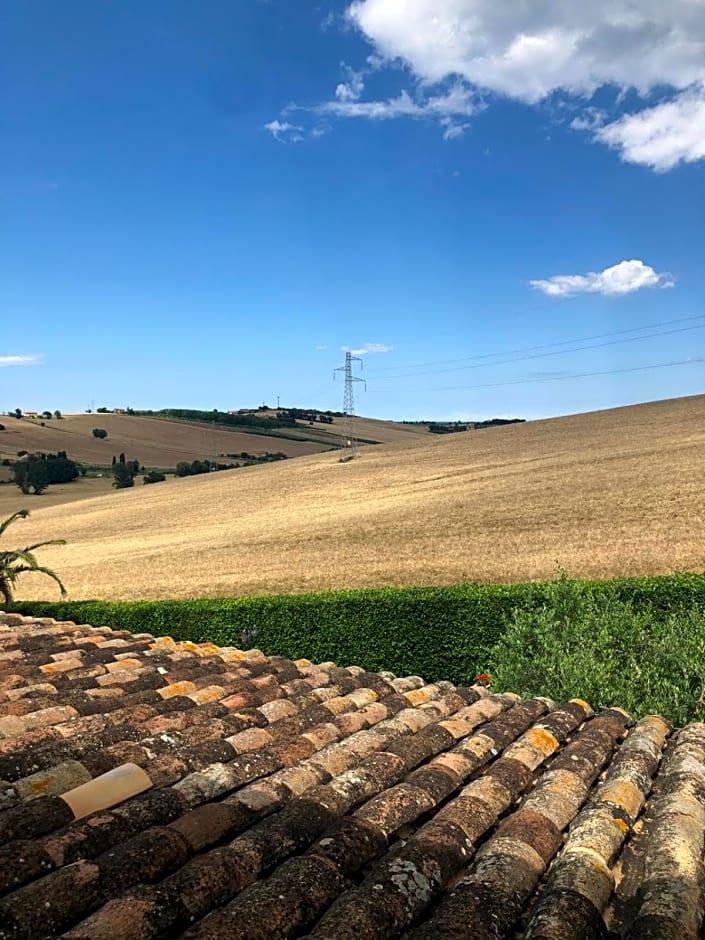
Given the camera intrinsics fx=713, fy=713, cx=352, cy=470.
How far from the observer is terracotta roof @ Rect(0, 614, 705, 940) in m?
2.59

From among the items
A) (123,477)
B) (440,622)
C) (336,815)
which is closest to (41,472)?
(123,477)

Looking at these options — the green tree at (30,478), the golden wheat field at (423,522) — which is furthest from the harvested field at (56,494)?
the golden wheat field at (423,522)

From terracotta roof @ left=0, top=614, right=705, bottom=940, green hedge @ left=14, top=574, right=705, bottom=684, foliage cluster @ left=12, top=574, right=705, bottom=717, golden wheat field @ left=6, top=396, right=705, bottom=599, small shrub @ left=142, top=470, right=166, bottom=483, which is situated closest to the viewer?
terracotta roof @ left=0, top=614, right=705, bottom=940

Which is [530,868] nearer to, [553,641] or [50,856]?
[50,856]

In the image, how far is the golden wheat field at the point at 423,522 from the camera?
22.9 meters

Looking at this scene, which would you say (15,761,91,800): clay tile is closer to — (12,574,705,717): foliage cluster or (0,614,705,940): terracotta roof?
(0,614,705,940): terracotta roof

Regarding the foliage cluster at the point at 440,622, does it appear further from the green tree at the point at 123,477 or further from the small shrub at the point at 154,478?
the small shrub at the point at 154,478

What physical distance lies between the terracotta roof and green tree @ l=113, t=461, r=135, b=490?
66.3 metres

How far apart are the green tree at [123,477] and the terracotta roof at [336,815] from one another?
66276 millimetres

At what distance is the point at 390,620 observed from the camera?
14.5 m

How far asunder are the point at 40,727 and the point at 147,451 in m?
91.0

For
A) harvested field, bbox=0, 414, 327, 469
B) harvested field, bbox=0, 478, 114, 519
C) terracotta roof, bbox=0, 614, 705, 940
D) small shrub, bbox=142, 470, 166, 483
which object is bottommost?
harvested field, bbox=0, 478, 114, 519

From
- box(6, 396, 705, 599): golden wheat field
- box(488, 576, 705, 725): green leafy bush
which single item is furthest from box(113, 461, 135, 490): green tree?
box(488, 576, 705, 725): green leafy bush

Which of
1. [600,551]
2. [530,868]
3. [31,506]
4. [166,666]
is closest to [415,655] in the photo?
[166,666]
